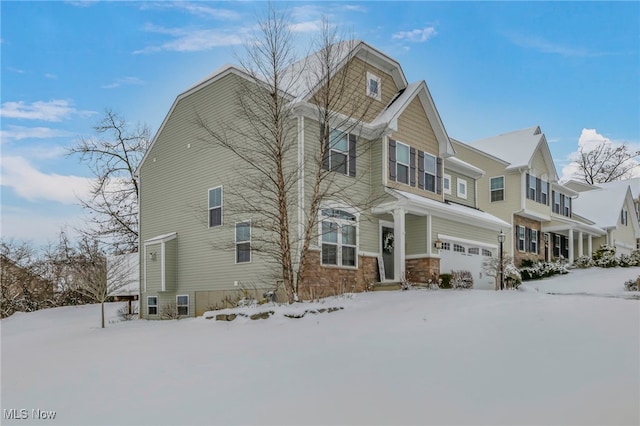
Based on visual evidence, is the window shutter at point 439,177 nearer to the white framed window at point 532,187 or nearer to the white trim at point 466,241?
the white trim at point 466,241

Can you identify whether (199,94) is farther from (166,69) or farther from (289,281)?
(289,281)

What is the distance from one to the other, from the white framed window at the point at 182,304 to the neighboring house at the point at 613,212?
2970 centimetres

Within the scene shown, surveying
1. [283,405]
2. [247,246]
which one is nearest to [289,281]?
[247,246]

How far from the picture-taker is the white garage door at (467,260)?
59.1 ft

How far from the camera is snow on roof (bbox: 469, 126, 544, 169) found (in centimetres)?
2734

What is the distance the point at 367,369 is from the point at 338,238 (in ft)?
27.7

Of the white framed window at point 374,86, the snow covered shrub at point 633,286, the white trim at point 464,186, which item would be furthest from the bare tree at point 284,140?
the snow covered shrub at point 633,286

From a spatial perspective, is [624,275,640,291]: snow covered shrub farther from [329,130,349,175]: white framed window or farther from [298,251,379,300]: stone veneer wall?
[329,130,349,175]: white framed window

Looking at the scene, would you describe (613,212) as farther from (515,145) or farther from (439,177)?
(439,177)

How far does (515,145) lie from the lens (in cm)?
2889

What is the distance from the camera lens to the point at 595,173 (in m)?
49.1

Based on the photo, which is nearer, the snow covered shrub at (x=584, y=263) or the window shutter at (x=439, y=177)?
the window shutter at (x=439, y=177)

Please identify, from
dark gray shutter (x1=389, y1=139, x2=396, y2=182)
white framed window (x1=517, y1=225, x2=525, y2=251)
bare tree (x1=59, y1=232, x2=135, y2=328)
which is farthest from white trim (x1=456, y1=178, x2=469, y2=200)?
bare tree (x1=59, y1=232, x2=135, y2=328)

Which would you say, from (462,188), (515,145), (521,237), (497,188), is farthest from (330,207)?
(515,145)
